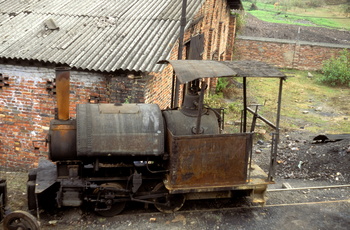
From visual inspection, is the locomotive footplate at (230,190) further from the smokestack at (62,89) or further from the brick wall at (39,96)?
the brick wall at (39,96)

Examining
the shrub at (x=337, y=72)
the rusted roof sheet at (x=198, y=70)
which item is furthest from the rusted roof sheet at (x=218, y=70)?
the shrub at (x=337, y=72)

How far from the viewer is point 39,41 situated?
972 centimetres

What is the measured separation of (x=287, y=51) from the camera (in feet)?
77.7

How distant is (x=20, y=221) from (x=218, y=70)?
13.5 feet

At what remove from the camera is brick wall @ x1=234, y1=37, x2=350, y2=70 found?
2322 cm

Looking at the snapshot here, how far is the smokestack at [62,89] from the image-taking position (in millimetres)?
6723

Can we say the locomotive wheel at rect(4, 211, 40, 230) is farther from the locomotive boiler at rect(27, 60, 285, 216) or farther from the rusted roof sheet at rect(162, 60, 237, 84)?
the rusted roof sheet at rect(162, 60, 237, 84)

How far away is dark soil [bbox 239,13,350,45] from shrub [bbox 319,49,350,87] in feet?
14.6

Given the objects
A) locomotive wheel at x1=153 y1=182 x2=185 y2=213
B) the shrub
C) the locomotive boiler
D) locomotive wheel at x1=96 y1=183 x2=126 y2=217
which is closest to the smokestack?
the locomotive boiler

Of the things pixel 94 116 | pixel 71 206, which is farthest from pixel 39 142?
pixel 94 116

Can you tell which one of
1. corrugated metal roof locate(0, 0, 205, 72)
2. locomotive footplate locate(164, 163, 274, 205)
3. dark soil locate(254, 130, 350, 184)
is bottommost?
dark soil locate(254, 130, 350, 184)

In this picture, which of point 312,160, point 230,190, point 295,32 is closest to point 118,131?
point 230,190

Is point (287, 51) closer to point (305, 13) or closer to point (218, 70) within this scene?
point (305, 13)

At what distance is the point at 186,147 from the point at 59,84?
2478 millimetres
